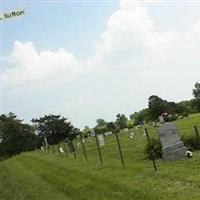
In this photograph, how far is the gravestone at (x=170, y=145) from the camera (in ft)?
74.2

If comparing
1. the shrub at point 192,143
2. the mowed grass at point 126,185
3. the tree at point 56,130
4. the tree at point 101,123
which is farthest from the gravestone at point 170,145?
the tree at point 101,123

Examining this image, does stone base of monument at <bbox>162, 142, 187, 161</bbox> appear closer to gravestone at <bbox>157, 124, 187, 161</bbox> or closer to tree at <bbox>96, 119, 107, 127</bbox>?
gravestone at <bbox>157, 124, 187, 161</bbox>

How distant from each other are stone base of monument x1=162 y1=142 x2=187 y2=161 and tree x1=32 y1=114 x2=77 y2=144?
A: 2836 inches

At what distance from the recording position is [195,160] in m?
20.4

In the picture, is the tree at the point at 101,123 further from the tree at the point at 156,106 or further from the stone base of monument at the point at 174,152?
the stone base of monument at the point at 174,152

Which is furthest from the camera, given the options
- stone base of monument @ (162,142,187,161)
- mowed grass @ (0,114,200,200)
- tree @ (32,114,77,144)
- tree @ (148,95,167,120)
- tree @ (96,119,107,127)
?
tree @ (96,119,107,127)

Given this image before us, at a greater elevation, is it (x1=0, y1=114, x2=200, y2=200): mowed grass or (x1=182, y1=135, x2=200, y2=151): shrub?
(x1=182, y1=135, x2=200, y2=151): shrub

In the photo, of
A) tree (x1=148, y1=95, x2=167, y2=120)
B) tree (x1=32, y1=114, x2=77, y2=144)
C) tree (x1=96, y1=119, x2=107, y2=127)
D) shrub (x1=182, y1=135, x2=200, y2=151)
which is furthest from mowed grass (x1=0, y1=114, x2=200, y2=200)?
tree (x1=96, y1=119, x2=107, y2=127)

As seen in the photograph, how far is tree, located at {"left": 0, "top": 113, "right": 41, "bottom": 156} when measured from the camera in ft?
369

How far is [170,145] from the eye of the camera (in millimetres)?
22703

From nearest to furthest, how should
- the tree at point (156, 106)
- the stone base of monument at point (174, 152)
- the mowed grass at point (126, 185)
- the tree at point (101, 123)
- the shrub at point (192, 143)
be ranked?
the mowed grass at point (126, 185) < the stone base of monument at point (174, 152) < the shrub at point (192, 143) < the tree at point (156, 106) < the tree at point (101, 123)

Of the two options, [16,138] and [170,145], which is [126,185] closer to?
[170,145]

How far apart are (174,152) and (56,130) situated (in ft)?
262

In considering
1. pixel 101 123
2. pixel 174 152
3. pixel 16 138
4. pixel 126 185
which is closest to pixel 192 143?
pixel 174 152
